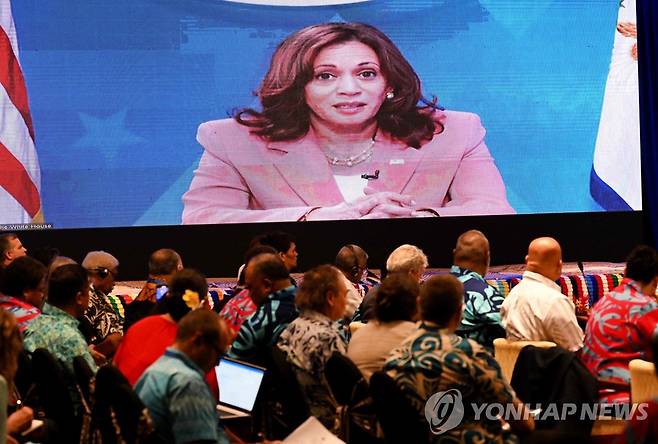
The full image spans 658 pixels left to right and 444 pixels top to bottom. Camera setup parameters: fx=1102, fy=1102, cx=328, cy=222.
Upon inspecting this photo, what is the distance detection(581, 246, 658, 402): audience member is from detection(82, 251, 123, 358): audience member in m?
2.24

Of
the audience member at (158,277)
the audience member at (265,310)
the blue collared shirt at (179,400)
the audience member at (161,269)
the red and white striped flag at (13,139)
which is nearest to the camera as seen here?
the blue collared shirt at (179,400)

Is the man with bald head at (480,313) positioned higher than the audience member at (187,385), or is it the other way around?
the audience member at (187,385)

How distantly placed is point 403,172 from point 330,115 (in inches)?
28.9

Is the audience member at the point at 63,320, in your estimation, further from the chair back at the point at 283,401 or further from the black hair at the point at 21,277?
the chair back at the point at 283,401

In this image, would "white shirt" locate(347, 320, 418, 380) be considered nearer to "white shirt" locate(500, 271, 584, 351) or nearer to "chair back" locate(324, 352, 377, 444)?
"chair back" locate(324, 352, 377, 444)

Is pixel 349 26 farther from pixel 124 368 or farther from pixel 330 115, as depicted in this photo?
pixel 124 368

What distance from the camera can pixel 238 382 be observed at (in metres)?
4.16

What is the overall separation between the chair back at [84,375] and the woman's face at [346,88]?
4885 mm

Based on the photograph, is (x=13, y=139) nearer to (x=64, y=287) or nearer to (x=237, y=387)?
(x=64, y=287)

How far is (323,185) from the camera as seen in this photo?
8688mm

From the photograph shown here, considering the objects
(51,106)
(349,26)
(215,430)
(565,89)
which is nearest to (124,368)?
(215,430)

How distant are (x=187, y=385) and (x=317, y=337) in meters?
0.99

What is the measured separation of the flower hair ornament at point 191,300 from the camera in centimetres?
430

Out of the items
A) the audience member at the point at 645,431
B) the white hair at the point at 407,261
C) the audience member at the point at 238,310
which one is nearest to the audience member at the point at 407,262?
the white hair at the point at 407,261
